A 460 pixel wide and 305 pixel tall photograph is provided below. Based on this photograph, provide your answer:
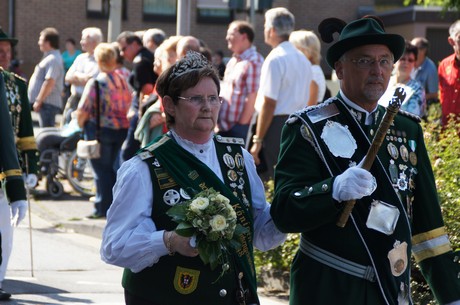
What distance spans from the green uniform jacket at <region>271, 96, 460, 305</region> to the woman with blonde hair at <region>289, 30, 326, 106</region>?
592cm

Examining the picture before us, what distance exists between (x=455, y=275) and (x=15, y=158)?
3.95 m

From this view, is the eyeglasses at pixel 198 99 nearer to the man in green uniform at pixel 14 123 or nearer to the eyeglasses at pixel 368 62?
the eyeglasses at pixel 368 62

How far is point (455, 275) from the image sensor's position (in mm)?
4438

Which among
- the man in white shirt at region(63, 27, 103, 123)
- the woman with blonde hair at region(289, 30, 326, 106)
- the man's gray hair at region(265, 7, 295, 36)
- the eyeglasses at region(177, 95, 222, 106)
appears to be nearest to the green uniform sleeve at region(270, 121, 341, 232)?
the eyeglasses at region(177, 95, 222, 106)

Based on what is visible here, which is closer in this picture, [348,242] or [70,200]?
[348,242]

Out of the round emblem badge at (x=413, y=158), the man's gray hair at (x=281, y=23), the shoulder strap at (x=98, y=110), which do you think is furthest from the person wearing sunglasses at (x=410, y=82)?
the round emblem badge at (x=413, y=158)

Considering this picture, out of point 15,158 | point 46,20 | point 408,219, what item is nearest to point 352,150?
point 408,219

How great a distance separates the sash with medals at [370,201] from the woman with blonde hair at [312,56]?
6.02m

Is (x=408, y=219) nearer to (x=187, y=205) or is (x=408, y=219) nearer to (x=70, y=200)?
(x=187, y=205)

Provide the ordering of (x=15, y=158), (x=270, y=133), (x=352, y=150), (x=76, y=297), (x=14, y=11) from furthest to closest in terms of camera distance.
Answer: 1. (x=14, y=11)
2. (x=270, y=133)
3. (x=76, y=297)
4. (x=15, y=158)
5. (x=352, y=150)

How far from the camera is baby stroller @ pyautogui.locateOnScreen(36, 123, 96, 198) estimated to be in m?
13.6

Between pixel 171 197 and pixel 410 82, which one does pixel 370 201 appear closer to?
pixel 171 197

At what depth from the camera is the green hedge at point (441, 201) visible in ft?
21.4

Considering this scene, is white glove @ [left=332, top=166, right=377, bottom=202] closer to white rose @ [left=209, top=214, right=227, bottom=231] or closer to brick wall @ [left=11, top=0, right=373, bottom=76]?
white rose @ [left=209, top=214, right=227, bottom=231]
